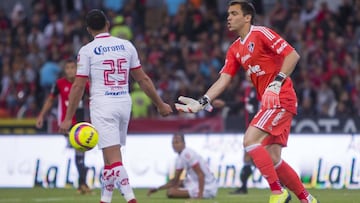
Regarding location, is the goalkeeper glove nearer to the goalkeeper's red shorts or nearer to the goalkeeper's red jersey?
the goalkeeper's red shorts

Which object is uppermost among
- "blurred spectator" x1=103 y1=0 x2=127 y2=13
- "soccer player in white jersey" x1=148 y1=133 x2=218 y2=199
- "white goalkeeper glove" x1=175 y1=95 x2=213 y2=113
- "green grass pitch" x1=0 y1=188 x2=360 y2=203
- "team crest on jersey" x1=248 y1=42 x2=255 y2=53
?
"blurred spectator" x1=103 y1=0 x2=127 y2=13

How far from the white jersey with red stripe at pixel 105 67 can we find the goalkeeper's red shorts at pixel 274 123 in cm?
166

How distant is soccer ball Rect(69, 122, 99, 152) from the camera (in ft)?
43.4

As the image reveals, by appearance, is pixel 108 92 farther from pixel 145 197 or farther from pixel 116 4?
pixel 116 4

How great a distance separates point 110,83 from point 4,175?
392 inches

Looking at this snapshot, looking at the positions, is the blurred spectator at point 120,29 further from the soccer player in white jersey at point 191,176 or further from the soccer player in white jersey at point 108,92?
the soccer player in white jersey at point 108,92

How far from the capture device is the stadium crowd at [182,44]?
2617 centimetres

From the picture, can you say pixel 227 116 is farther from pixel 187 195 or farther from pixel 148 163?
pixel 187 195

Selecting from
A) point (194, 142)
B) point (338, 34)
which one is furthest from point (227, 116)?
point (338, 34)

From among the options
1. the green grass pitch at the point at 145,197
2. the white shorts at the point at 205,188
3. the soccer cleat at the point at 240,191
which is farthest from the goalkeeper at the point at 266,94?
the soccer cleat at the point at 240,191

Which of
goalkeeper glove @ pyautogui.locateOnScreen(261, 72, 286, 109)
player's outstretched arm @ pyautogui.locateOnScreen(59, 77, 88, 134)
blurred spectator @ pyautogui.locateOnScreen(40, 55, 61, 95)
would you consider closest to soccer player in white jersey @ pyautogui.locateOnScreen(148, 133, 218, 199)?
player's outstretched arm @ pyautogui.locateOnScreen(59, 77, 88, 134)

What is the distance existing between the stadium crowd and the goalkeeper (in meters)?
11.5

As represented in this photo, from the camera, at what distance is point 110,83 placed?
13.3 meters

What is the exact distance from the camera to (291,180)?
1313 centimetres
